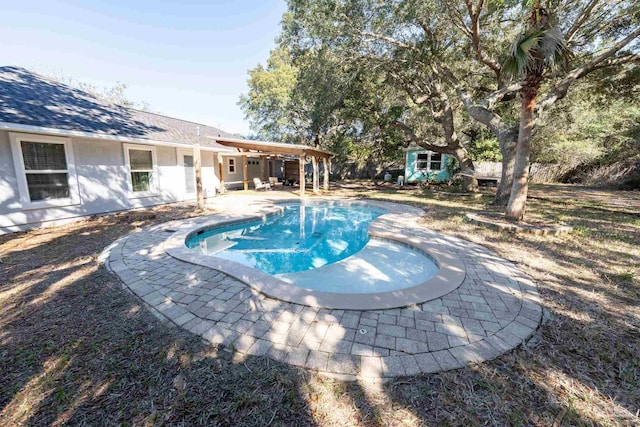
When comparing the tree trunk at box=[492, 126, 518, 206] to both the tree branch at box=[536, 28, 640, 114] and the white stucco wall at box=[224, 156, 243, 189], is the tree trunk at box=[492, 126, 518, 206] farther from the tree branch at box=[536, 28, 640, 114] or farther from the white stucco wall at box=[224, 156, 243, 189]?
the white stucco wall at box=[224, 156, 243, 189]

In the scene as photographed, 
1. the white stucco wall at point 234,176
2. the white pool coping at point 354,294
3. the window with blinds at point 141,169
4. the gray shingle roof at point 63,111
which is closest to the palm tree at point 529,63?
the white pool coping at point 354,294

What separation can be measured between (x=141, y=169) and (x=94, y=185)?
1.55 meters

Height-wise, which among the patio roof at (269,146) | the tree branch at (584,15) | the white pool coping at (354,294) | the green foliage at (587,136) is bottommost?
the white pool coping at (354,294)

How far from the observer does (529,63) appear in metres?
5.53

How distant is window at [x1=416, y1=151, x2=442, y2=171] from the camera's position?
58.7ft

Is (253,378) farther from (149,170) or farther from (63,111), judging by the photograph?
(149,170)

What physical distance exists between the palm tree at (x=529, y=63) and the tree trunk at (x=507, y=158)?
3.32 metres

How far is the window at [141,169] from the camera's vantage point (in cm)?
838

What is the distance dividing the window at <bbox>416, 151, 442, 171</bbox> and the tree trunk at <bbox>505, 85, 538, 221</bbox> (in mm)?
11897

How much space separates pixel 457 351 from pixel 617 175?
Answer: 2073 cm

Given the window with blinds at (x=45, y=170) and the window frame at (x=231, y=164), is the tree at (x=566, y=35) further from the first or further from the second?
the window frame at (x=231, y=164)

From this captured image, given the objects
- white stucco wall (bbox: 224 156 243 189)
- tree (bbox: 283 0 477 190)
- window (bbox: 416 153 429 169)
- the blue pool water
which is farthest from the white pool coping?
window (bbox: 416 153 429 169)

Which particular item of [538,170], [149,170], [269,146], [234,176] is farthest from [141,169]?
[538,170]

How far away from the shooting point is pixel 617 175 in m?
15.1
